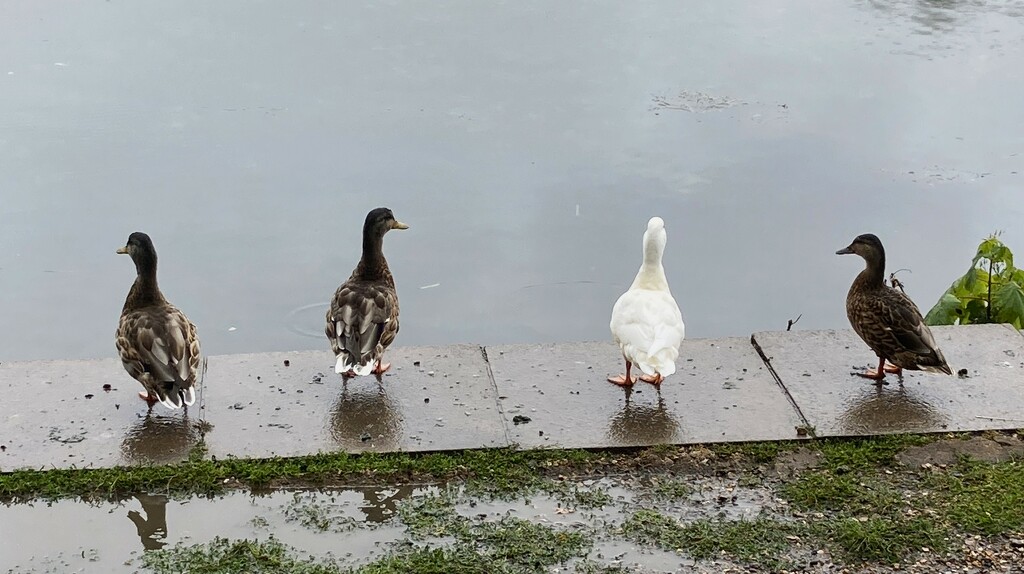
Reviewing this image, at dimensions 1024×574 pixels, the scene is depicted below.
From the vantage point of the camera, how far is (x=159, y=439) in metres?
5.06

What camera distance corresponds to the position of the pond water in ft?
25.0

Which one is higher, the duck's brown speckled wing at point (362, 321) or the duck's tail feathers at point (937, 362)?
the duck's brown speckled wing at point (362, 321)

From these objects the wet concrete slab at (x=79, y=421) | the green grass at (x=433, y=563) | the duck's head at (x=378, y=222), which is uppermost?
the duck's head at (x=378, y=222)

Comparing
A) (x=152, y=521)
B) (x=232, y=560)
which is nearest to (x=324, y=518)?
(x=232, y=560)

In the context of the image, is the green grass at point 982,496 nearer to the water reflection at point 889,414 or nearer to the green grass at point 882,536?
the green grass at point 882,536

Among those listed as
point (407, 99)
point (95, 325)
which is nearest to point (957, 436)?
point (95, 325)

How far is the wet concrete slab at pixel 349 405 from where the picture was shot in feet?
16.6

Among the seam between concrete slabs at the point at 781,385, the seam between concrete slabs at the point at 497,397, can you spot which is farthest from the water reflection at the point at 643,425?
the seam between concrete slabs at the point at 781,385

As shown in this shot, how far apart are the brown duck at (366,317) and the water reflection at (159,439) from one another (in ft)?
2.33

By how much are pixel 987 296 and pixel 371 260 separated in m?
3.56

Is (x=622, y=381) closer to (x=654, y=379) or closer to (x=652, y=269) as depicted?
(x=654, y=379)

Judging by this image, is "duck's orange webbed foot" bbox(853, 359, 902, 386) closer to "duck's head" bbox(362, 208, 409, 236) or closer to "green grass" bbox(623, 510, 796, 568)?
"green grass" bbox(623, 510, 796, 568)

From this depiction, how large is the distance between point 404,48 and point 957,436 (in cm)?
728

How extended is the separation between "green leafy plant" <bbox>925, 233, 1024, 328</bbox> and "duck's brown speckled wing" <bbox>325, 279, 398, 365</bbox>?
306 cm
